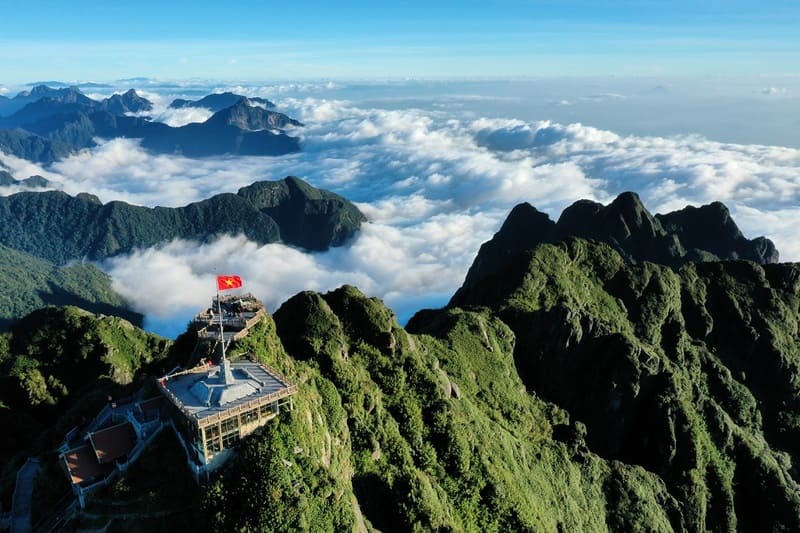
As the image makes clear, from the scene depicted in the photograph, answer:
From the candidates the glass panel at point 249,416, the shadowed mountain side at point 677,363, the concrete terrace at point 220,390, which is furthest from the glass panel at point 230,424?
the shadowed mountain side at point 677,363

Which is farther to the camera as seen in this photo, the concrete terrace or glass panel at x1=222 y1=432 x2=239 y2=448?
the concrete terrace

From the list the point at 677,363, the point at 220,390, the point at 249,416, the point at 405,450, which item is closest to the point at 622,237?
the point at 677,363

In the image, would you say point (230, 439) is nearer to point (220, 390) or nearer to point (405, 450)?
point (220, 390)

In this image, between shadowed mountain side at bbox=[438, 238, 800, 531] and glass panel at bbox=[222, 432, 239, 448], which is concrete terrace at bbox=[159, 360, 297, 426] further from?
shadowed mountain side at bbox=[438, 238, 800, 531]

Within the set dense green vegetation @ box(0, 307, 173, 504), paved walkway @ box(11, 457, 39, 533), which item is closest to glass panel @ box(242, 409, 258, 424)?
paved walkway @ box(11, 457, 39, 533)

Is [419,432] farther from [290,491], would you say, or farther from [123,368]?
[123,368]

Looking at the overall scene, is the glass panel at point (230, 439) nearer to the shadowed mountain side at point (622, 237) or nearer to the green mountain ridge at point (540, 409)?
the green mountain ridge at point (540, 409)

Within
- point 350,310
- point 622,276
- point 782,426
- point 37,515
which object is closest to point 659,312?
point 622,276
